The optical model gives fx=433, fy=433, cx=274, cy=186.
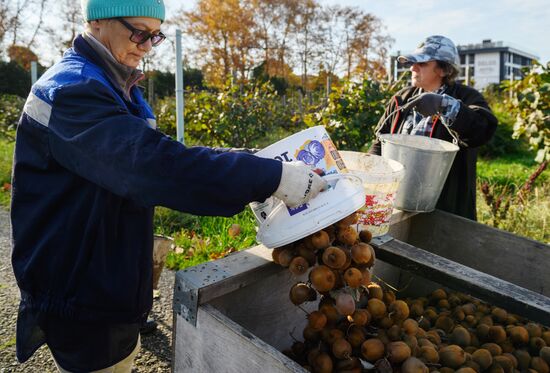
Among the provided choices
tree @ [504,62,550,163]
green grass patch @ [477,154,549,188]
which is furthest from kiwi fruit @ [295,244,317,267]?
green grass patch @ [477,154,549,188]

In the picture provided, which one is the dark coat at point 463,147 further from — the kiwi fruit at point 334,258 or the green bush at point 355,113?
the green bush at point 355,113

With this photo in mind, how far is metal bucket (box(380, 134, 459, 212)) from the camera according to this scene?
2.14 metres

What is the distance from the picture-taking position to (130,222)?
1357 mm

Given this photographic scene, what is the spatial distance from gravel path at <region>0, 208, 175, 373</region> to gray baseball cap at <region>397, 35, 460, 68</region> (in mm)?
2358

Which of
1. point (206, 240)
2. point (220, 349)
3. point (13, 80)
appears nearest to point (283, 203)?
point (220, 349)

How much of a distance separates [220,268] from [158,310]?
1839mm

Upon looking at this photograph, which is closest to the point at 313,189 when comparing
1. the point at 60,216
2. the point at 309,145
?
the point at 309,145

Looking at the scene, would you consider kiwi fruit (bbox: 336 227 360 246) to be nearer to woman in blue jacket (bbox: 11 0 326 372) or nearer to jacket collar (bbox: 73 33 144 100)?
woman in blue jacket (bbox: 11 0 326 372)

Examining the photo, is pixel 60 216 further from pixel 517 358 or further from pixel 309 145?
pixel 517 358

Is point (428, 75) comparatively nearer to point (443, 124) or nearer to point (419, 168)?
point (443, 124)

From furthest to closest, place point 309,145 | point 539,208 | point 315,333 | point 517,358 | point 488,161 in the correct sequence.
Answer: point 488,161 → point 539,208 → point 517,358 → point 315,333 → point 309,145

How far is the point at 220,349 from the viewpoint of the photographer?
1.28m

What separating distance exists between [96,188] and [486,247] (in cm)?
200

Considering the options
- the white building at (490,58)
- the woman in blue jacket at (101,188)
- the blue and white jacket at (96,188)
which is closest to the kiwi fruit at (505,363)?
the woman in blue jacket at (101,188)
